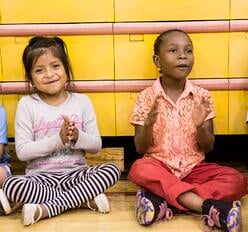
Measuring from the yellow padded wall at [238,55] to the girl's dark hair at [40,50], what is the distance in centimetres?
61

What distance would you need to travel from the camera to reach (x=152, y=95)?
1657 mm

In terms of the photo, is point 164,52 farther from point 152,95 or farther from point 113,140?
point 113,140

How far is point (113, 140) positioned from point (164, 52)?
2.12 ft

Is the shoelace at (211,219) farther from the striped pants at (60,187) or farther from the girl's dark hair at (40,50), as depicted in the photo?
the girl's dark hair at (40,50)

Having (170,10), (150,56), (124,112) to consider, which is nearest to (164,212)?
(124,112)

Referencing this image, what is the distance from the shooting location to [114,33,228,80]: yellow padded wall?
175 centimetres

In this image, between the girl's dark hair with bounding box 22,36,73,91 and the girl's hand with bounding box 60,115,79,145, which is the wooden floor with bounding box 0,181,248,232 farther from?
the girl's dark hair with bounding box 22,36,73,91

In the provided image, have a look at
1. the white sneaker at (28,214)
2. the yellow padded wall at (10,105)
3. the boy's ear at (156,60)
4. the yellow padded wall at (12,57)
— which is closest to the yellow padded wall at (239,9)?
the boy's ear at (156,60)

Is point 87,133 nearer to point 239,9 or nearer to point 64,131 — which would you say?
point 64,131

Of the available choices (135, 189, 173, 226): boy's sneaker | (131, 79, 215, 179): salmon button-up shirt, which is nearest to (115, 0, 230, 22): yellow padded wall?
(131, 79, 215, 179): salmon button-up shirt

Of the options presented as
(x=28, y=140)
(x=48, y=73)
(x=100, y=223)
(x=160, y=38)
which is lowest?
(x=100, y=223)

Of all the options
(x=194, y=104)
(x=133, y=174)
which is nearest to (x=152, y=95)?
(x=194, y=104)

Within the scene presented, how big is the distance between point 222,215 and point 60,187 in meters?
0.53

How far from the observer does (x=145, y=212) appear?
4.62 feet
